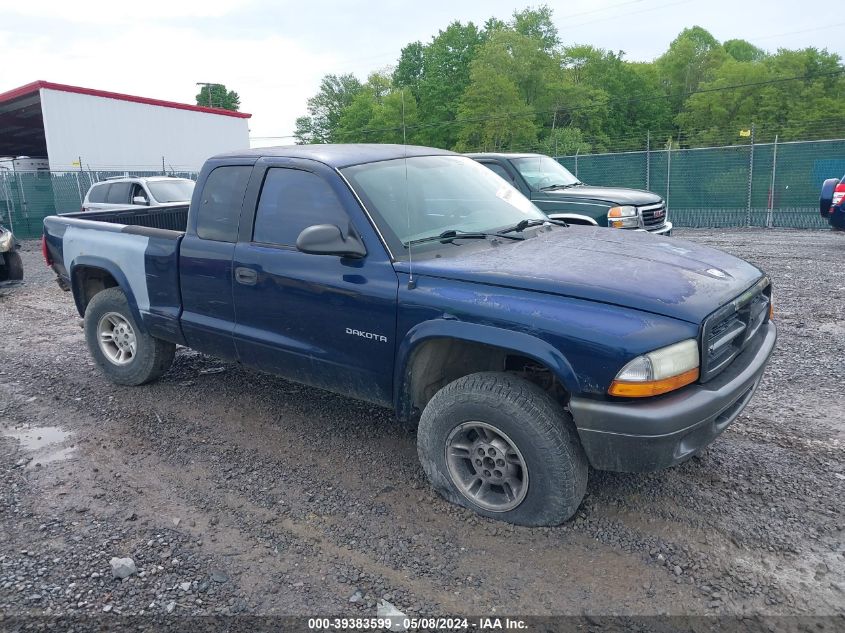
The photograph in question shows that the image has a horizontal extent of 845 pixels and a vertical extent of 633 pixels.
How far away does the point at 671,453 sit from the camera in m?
2.98

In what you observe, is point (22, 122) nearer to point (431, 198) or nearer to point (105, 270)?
point (105, 270)

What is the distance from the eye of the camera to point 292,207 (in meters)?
4.19

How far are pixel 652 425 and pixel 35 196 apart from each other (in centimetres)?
2358

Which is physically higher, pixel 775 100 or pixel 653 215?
pixel 775 100

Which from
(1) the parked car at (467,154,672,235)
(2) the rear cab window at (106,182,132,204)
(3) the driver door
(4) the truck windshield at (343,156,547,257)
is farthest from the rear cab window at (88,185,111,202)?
(4) the truck windshield at (343,156,547,257)

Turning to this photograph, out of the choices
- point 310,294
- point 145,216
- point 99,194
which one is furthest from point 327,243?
point 99,194

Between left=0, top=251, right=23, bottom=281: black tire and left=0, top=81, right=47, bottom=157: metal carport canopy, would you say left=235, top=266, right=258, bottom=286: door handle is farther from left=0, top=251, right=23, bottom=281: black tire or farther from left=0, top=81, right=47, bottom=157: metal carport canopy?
left=0, top=81, right=47, bottom=157: metal carport canopy

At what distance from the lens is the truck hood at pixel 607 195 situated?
31.5 feet

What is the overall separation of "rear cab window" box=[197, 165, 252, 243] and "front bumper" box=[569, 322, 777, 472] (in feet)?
8.48

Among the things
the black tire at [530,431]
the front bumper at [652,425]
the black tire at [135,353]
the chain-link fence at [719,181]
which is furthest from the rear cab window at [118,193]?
the front bumper at [652,425]

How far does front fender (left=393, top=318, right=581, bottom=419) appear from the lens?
9.90 ft

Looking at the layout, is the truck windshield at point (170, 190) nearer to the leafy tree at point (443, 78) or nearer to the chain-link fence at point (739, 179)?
the leafy tree at point (443, 78)

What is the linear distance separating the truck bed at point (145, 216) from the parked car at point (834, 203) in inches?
417

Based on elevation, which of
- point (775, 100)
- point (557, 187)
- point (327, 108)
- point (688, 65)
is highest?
point (688, 65)
